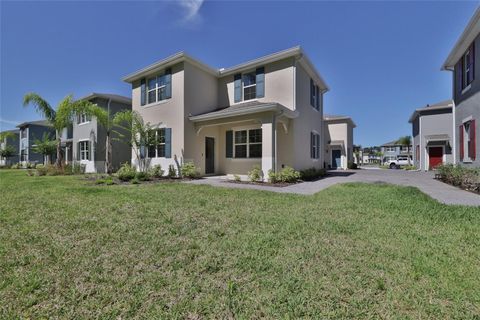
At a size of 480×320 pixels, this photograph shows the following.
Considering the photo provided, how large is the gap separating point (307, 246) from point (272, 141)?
298 inches

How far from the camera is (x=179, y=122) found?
1288 cm

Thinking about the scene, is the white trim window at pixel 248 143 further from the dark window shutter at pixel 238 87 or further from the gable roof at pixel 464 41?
the gable roof at pixel 464 41

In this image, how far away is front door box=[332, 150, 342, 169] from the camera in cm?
2569

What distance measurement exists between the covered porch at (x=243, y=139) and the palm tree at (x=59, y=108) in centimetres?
893

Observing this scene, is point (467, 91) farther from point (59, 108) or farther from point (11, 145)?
point (11, 145)

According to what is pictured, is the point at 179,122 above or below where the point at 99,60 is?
below

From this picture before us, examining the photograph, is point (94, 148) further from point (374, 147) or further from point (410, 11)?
point (374, 147)

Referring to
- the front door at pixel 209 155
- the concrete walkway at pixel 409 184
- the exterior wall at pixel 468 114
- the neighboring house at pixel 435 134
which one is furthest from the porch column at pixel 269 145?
the neighboring house at pixel 435 134

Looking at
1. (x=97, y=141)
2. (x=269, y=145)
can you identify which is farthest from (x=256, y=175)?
(x=97, y=141)

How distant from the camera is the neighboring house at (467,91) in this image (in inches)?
371

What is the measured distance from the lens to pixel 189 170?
12211 millimetres

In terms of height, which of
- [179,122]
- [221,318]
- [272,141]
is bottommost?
[221,318]

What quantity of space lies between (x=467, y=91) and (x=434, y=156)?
13.4m

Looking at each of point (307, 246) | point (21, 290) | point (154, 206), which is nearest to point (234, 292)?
point (307, 246)
